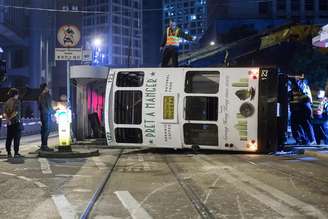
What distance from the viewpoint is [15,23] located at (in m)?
67.1

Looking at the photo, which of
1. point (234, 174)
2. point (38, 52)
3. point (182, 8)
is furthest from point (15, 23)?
point (182, 8)

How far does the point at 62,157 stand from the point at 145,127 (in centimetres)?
237

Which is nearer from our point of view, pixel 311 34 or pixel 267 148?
pixel 267 148

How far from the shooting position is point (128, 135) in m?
15.8

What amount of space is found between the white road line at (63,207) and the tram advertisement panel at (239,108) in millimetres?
7088

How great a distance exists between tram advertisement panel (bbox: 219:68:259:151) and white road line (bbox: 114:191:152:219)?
6465 millimetres

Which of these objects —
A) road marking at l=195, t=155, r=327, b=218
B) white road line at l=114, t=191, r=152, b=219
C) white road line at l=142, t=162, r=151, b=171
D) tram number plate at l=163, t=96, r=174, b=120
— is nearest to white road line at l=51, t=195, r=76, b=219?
white road line at l=114, t=191, r=152, b=219

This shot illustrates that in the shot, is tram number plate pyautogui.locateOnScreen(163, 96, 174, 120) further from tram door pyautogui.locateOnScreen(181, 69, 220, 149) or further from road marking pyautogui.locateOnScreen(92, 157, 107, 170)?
road marking pyautogui.locateOnScreen(92, 157, 107, 170)

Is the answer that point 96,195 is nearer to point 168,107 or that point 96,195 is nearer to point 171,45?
point 168,107

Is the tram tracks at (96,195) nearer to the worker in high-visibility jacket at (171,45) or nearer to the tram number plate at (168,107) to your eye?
the tram number plate at (168,107)

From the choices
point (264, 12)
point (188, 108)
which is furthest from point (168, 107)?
point (264, 12)

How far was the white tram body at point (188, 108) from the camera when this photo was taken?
14766 millimetres

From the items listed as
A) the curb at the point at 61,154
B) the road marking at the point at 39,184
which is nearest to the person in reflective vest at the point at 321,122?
the curb at the point at 61,154

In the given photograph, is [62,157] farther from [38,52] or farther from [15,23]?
[38,52]
